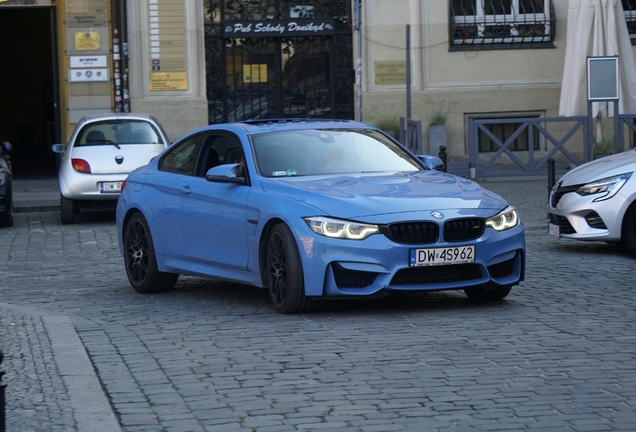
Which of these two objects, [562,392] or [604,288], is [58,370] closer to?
[562,392]

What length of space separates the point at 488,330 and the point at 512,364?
105 centimetres

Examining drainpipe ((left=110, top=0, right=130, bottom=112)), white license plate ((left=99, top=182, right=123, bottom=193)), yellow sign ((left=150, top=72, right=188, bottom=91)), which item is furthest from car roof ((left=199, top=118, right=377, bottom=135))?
yellow sign ((left=150, top=72, right=188, bottom=91))

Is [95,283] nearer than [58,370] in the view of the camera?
No

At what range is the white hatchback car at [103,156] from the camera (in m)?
16.3

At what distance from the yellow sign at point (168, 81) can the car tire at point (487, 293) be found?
1545cm

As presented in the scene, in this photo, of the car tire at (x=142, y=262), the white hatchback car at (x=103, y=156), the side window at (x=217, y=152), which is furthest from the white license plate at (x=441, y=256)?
the white hatchback car at (x=103, y=156)

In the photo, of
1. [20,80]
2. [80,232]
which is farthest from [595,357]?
[20,80]

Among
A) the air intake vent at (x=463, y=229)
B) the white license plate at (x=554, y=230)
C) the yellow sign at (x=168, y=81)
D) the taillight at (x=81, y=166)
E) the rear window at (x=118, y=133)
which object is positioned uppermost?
the yellow sign at (x=168, y=81)

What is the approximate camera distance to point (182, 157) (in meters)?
9.88

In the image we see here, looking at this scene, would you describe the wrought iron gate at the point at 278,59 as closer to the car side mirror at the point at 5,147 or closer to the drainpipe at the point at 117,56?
the drainpipe at the point at 117,56

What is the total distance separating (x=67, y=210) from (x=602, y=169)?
792 cm

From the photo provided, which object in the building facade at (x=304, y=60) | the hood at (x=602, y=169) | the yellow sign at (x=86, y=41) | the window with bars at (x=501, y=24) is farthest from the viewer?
the window with bars at (x=501, y=24)

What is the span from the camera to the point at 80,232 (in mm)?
15438

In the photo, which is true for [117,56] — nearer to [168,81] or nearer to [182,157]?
[168,81]
